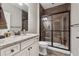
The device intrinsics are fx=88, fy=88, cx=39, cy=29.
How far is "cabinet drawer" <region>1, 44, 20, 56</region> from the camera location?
91 centimetres

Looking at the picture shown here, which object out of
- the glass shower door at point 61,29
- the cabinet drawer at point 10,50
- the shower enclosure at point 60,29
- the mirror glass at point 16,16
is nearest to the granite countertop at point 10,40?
the cabinet drawer at point 10,50

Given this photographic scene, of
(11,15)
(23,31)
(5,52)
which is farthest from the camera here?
(23,31)

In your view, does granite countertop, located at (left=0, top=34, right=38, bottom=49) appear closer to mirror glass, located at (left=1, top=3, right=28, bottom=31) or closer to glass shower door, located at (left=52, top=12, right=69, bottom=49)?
mirror glass, located at (left=1, top=3, right=28, bottom=31)

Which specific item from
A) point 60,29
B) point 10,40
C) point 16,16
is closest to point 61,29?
point 60,29

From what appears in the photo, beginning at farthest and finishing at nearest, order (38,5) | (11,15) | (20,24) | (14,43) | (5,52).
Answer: (20,24), (11,15), (38,5), (14,43), (5,52)

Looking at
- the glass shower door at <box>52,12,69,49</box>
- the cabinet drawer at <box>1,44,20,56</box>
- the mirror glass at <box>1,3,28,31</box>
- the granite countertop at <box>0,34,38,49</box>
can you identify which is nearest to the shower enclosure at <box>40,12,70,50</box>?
the glass shower door at <box>52,12,69,49</box>

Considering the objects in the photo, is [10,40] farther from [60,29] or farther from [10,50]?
[60,29]

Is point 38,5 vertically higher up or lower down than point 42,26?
higher up

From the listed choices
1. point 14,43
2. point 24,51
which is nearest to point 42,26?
point 24,51

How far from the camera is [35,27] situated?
151 centimetres

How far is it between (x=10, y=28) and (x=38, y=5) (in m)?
0.63

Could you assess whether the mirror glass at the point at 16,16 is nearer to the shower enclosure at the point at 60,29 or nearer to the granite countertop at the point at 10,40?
the granite countertop at the point at 10,40

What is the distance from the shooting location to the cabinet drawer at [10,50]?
35.6 inches

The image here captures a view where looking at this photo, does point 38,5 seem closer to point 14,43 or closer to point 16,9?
point 16,9
